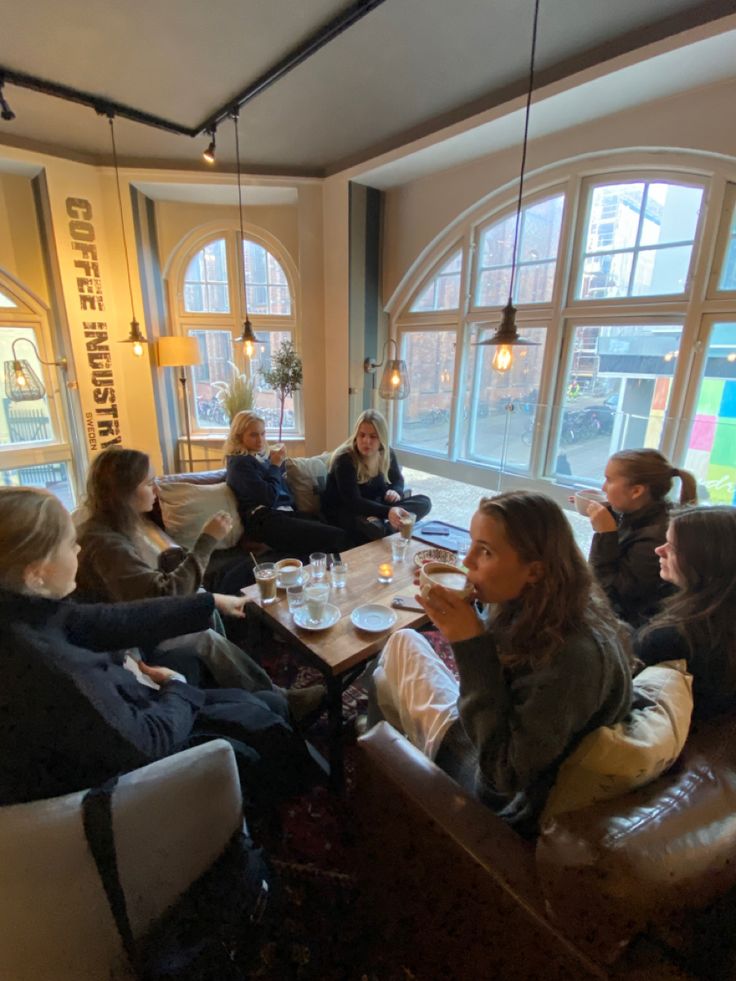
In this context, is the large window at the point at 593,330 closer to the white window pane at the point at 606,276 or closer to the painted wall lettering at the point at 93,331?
the white window pane at the point at 606,276

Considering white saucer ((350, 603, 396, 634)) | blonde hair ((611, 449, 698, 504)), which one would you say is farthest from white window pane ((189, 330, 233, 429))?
blonde hair ((611, 449, 698, 504))

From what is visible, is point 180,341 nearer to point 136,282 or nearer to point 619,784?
point 136,282

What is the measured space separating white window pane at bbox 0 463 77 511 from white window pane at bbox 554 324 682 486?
4.68 m

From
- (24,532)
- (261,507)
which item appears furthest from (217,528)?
(24,532)

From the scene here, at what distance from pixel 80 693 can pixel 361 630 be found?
0.98 metres

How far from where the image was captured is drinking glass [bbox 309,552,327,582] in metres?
2.03

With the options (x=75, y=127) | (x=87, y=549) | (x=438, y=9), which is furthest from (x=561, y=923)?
(x=75, y=127)

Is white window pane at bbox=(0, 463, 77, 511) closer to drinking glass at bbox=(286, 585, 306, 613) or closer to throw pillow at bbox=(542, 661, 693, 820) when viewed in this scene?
drinking glass at bbox=(286, 585, 306, 613)

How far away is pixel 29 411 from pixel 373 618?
435cm

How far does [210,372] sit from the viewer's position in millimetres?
5012

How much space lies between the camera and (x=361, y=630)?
170 cm

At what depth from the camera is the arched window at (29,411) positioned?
4066mm

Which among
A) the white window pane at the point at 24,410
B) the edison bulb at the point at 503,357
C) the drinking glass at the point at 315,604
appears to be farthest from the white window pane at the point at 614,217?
the white window pane at the point at 24,410

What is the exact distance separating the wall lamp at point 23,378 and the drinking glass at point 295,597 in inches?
147
